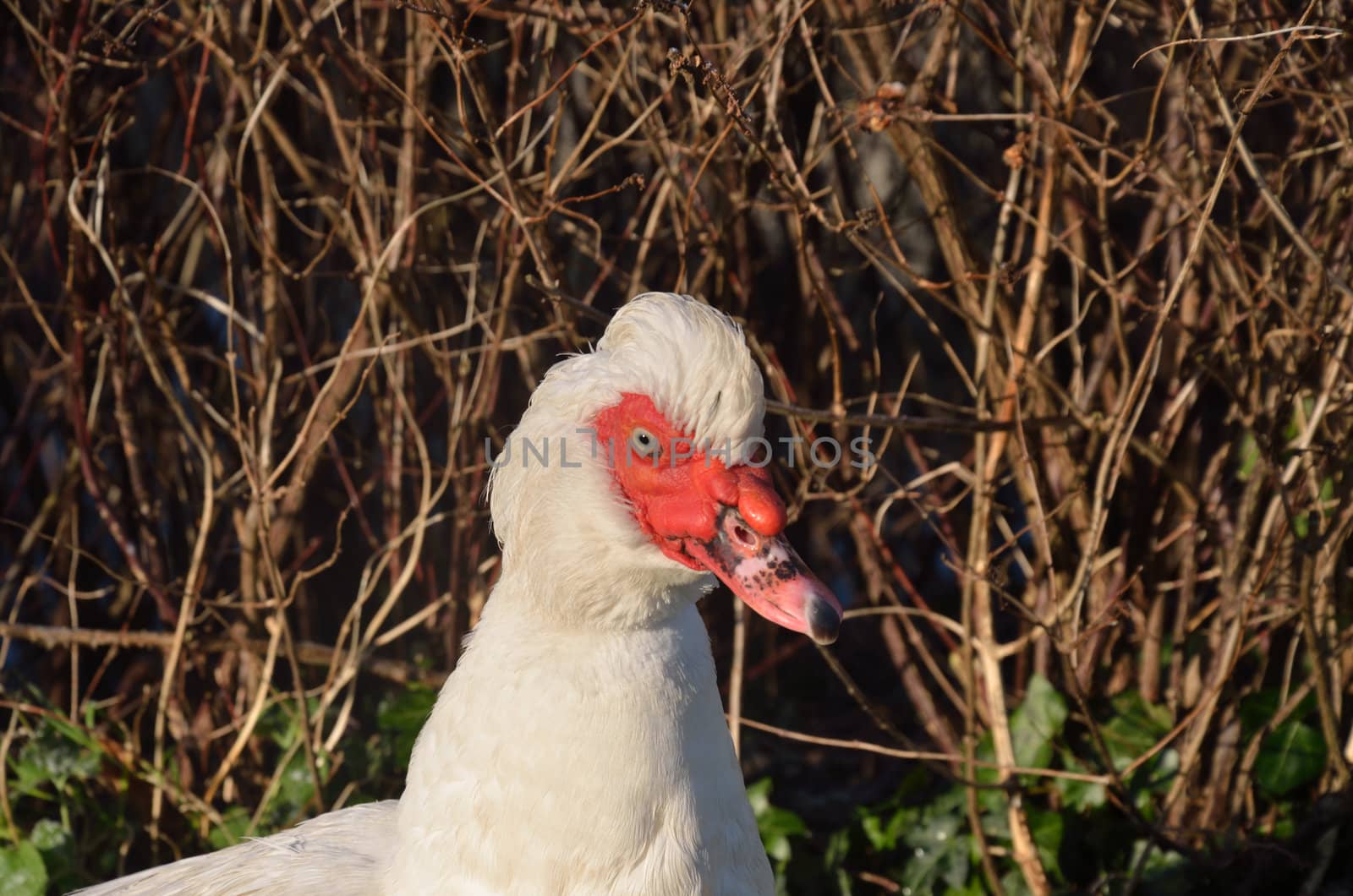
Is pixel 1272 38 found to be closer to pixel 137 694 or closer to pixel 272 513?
pixel 272 513

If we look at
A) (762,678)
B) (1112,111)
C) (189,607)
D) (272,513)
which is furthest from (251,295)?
(1112,111)

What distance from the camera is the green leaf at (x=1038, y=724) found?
291 centimetres

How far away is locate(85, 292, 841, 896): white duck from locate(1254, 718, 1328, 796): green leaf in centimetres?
159

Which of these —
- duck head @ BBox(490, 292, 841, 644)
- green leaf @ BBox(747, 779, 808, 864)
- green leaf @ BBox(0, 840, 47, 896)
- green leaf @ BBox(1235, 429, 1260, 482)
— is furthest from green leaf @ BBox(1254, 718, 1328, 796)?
green leaf @ BBox(0, 840, 47, 896)

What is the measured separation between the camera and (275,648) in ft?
10.1

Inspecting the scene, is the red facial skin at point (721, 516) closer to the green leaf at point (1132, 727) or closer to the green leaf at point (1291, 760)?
the green leaf at point (1132, 727)

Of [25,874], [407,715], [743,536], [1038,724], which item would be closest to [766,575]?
[743,536]

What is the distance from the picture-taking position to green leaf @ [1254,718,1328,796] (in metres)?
2.86

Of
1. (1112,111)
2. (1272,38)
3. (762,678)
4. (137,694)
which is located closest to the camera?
(1272,38)

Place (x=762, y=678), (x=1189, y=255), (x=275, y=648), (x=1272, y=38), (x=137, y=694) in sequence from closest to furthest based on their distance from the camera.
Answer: (x=1189, y=255) → (x=1272, y=38) → (x=275, y=648) → (x=137, y=694) → (x=762, y=678)

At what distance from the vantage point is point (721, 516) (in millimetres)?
1584

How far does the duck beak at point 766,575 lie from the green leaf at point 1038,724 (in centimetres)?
153

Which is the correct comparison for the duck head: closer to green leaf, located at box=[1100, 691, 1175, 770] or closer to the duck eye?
the duck eye

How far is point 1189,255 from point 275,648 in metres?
2.20
